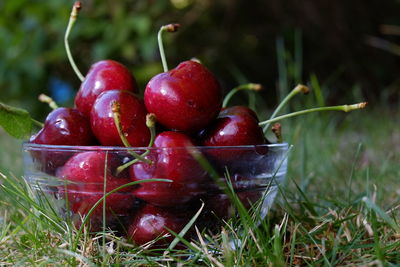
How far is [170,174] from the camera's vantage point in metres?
0.71

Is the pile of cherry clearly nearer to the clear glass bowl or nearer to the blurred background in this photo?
the clear glass bowl

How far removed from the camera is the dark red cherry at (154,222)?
2.42 ft

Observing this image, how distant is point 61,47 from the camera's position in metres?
2.79

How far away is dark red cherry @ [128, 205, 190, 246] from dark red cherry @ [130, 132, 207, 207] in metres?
0.02

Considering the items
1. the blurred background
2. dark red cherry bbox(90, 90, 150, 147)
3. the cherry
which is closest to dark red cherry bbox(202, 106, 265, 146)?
the cherry

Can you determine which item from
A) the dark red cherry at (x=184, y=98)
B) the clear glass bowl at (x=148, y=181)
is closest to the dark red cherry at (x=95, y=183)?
the clear glass bowl at (x=148, y=181)

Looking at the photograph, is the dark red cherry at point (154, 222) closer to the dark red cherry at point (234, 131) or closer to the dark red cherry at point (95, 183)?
the dark red cherry at point (95, 183)

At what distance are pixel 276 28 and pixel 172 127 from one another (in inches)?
113

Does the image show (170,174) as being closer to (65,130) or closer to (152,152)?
(152,152)

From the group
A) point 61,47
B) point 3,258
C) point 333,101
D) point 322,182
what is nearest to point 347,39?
point 333,101

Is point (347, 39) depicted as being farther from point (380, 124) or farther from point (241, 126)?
point (241, 126)

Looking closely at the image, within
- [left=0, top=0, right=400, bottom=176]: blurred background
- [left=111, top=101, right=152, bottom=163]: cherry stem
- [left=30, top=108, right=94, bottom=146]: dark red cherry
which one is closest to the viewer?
[left=111, top=101, right=152, bottom=163]: cherry stem

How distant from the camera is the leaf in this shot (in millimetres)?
862

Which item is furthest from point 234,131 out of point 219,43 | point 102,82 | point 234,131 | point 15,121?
point 219,43
